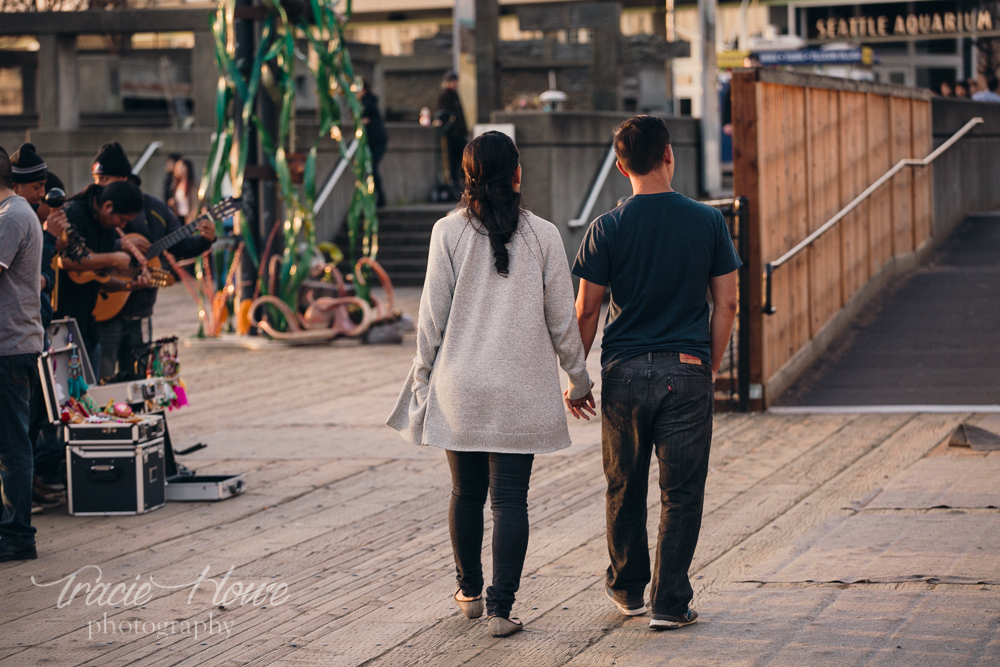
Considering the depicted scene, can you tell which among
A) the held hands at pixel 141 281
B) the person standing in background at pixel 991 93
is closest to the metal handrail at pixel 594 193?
the person standing in background at pixel 991 93

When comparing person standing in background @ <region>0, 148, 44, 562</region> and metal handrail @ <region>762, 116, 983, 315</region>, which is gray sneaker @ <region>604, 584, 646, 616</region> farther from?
metal handrail @ <region>762, 116, 983, 315</region>

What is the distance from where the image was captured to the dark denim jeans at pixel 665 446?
4.89 m

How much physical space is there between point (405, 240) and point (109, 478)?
13.6m

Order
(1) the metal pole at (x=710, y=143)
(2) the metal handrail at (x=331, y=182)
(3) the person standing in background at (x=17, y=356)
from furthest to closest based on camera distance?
(1) the metal pole at (x=710, y=143)
(2) the metal handrail at (x=331, y=182)
(3) the person standing in background at (x=17, y=356)

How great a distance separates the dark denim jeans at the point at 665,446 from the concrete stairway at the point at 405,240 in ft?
48.7

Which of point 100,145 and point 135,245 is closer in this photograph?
point 135,245

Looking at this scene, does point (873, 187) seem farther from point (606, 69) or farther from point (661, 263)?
point (606, 69)

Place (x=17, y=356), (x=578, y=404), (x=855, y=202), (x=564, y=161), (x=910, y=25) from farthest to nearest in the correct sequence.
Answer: (x=910, y=25) < (x=564, y=161) < (x=855, y=202) < (x=17, y=356) < (x=578, y=404)

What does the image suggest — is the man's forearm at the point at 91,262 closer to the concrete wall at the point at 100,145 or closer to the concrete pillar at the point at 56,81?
the concrete wall at the point at 100,145

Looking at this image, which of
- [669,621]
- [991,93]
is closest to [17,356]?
[669,621]

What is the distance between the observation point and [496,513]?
4988 millimetres

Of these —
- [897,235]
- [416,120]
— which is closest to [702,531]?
[897,235]

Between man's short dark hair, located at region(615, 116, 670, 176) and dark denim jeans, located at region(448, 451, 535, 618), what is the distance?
114 centimetres

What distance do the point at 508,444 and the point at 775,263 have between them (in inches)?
213
